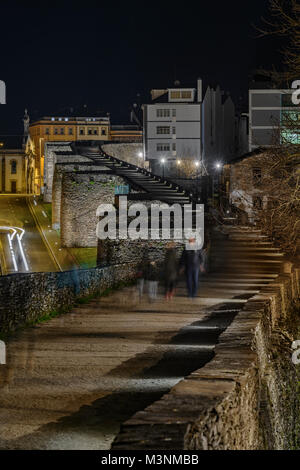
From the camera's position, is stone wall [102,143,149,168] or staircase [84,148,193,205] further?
stone wall [102,143,149,168]

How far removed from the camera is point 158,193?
2050 inches

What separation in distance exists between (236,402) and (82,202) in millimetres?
51610

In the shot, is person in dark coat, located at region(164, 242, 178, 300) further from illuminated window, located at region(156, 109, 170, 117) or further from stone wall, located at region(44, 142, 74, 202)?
Result: illuminated window, located at region(156, 109, 170, 117)

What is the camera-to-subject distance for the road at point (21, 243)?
51.4 m

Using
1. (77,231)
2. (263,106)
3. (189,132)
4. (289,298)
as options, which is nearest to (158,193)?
(77,231)

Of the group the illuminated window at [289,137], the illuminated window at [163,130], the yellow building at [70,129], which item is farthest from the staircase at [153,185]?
the yellow building at [70,129]

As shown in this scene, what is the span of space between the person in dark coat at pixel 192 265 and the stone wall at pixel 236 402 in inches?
340

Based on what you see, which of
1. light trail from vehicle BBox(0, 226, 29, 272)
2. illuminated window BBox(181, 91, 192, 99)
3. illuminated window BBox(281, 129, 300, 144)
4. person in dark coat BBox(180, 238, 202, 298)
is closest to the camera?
illuminated window BBox(281, 129, 300, 144)

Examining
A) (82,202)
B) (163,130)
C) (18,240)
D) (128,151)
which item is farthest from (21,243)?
(128,151)

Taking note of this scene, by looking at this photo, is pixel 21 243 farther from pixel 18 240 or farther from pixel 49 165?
pixel 49 165

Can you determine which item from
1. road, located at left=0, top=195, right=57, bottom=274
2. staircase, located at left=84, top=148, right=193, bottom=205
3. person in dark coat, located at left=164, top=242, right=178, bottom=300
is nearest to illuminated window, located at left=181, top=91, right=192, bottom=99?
staircase, located at left=84, top=148, right=193, bottom=205

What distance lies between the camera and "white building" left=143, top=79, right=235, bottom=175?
8944 centimetres

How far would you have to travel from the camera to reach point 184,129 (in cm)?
8975

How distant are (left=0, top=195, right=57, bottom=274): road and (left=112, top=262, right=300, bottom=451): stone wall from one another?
35226 mm
